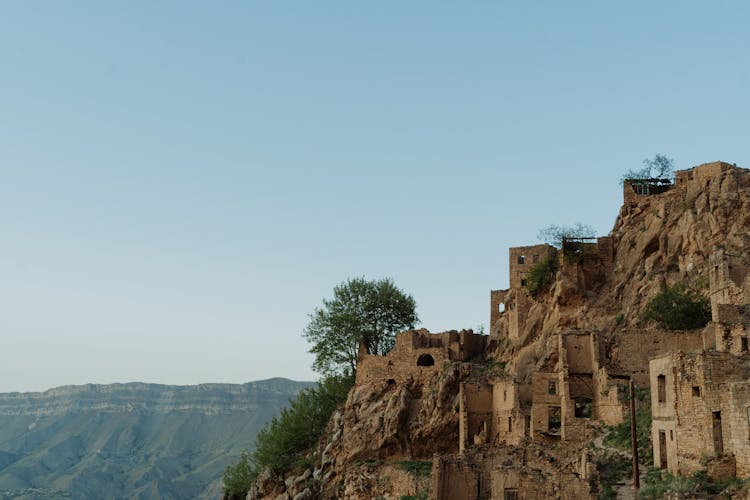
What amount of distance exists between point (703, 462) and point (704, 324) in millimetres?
20151

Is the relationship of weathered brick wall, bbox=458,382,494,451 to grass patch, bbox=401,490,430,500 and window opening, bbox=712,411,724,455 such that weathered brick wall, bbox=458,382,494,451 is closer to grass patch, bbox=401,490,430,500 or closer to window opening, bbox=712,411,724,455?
grass patch, bbox=401,490,430,500

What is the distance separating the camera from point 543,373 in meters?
44.8

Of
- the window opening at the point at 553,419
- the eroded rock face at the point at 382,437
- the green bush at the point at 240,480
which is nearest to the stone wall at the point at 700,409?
the window opening at the point at 553,419

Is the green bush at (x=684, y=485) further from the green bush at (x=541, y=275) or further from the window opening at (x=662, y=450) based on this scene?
the green bush at (x=541, y=275)

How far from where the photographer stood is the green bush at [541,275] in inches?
2398

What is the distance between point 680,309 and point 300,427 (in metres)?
29.5

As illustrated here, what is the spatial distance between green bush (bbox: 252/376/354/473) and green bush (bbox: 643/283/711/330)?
24724mm

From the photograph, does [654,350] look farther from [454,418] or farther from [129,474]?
[129,474]

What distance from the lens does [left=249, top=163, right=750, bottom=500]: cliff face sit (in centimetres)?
3962

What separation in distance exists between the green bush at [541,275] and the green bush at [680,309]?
37.0 feet

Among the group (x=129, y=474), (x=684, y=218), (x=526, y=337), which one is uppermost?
(x=684, y=218)

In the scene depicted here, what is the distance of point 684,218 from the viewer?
55438 millimetres

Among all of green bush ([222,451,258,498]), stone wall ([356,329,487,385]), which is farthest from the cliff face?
green bush ([222,451,258,498])

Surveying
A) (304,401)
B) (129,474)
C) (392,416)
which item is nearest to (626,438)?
(392,416)
